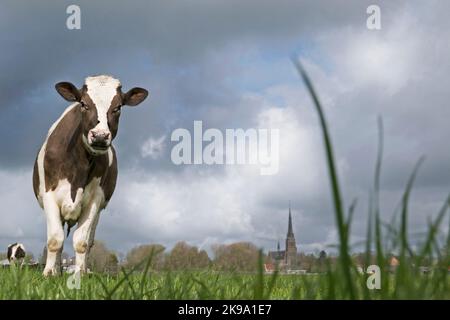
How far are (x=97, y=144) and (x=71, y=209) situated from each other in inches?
43.8

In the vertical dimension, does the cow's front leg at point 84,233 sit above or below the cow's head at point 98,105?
below

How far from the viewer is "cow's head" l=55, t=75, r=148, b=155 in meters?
9.52

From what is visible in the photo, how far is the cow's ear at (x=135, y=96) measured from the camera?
35.4 ft

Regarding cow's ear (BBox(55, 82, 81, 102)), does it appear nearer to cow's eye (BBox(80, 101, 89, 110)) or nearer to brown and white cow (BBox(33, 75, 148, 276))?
brown and white cow (BBox(33, 75, 148, 276))

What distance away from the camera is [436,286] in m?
2.52

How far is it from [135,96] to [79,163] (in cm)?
157

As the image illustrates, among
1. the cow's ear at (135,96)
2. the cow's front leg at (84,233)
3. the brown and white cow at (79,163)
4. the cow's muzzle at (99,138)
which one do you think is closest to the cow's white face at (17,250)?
the brown and white cow at (79,163)

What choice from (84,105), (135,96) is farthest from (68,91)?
(135,96)

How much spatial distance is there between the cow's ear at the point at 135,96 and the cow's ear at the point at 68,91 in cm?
78

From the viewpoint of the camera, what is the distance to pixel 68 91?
10.5 m

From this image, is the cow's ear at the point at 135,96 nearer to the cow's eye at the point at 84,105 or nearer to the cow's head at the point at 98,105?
the cow's head at the point at 98,105

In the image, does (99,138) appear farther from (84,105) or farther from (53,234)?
(53,234)
